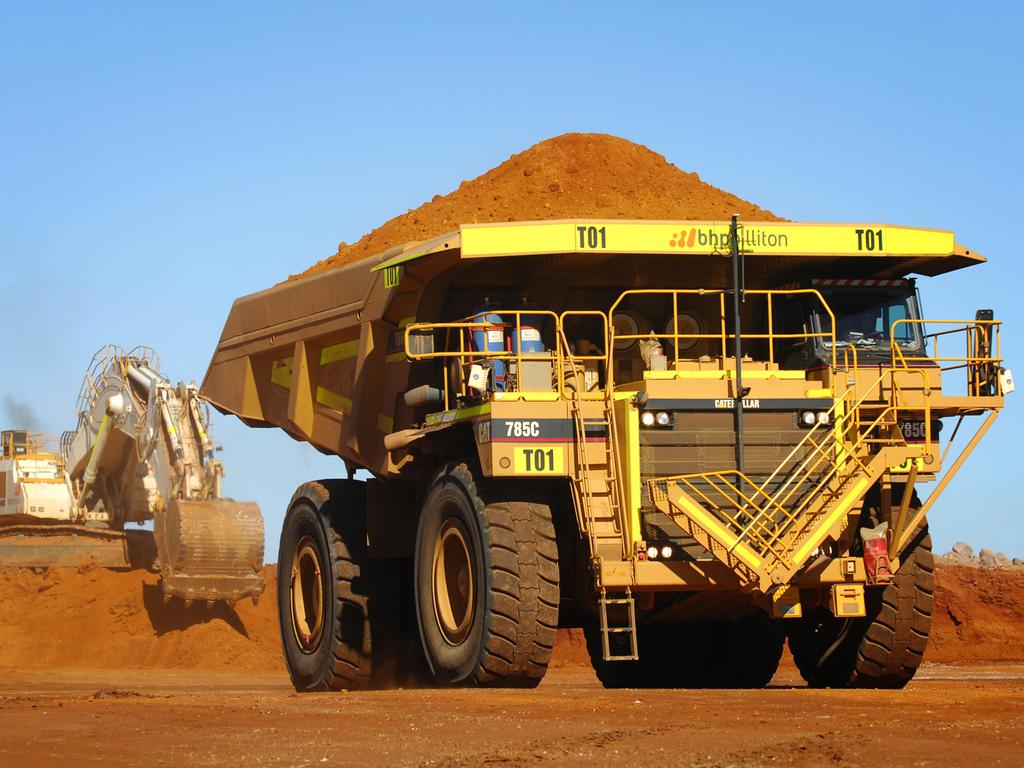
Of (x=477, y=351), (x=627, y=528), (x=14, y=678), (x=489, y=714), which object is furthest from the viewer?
(x=14, y=678)

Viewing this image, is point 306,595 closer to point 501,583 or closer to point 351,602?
point 351,602

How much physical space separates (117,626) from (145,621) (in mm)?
463

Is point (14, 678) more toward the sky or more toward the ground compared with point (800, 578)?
more toward the ground

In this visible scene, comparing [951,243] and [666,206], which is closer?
[951,243]

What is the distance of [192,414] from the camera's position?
28.0 meters

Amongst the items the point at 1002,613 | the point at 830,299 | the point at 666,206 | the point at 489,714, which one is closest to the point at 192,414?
the point at 666,206

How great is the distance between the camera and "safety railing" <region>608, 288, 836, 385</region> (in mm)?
13609

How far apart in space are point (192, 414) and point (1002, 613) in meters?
13.2

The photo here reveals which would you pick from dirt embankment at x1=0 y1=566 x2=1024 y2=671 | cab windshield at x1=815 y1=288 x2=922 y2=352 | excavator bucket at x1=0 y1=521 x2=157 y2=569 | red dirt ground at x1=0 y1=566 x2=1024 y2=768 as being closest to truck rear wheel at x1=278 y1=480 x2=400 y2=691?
red dirt ground at x1=0 y1=566 x2=1024 y2=768

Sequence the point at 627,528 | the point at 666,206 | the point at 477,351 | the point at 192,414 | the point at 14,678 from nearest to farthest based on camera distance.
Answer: the point at 627,528
the point at 477,351
the point at 666,206
the point at 14,678
the point at 192,414

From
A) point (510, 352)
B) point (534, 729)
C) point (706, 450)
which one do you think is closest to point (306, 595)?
point (510, 352)

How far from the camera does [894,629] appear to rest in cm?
1425

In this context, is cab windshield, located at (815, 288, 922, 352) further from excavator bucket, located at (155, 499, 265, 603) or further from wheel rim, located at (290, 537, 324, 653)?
excavator bucket, located at (155, 499, 265, 603)

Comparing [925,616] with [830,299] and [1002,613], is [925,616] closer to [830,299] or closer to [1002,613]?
[830,299]
